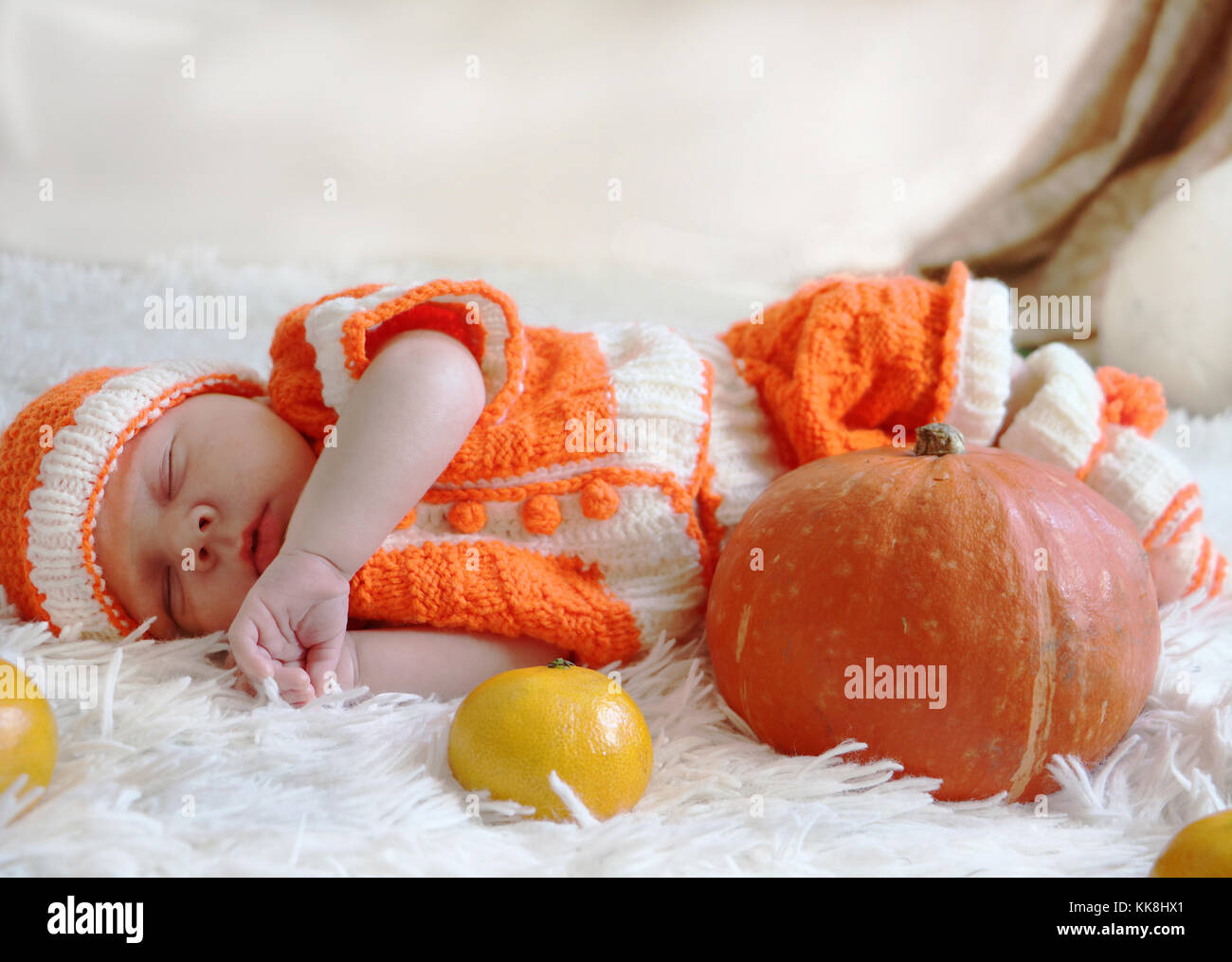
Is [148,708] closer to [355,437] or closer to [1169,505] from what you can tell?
[355,437]

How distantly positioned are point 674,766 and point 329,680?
37 centimetres

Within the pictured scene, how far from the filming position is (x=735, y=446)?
1.28 meters

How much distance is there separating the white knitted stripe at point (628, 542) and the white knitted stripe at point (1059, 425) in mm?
429

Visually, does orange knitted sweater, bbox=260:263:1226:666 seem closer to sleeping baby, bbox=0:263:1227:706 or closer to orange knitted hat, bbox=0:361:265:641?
sleeping baby, bbox=0:263:1227:706

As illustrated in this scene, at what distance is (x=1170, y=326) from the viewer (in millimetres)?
1956

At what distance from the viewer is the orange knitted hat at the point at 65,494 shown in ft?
3.50

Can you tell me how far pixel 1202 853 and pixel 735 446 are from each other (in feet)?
2.35

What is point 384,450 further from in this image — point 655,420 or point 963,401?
point 963,401

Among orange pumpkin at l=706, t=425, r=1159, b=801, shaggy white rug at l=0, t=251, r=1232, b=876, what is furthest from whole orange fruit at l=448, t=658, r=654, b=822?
orange pumpkin at l=706, t=425, r=1159, b=801

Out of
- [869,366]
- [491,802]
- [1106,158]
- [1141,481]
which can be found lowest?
[491,802]

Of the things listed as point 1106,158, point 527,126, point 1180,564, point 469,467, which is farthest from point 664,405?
point 1106,158

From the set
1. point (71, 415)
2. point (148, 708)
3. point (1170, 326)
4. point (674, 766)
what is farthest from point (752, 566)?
point (1170, 326)

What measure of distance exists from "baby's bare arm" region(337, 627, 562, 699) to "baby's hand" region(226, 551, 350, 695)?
0.06 meters

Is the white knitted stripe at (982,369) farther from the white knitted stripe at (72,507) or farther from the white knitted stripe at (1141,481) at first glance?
the white knitted stripe at (72,507)
